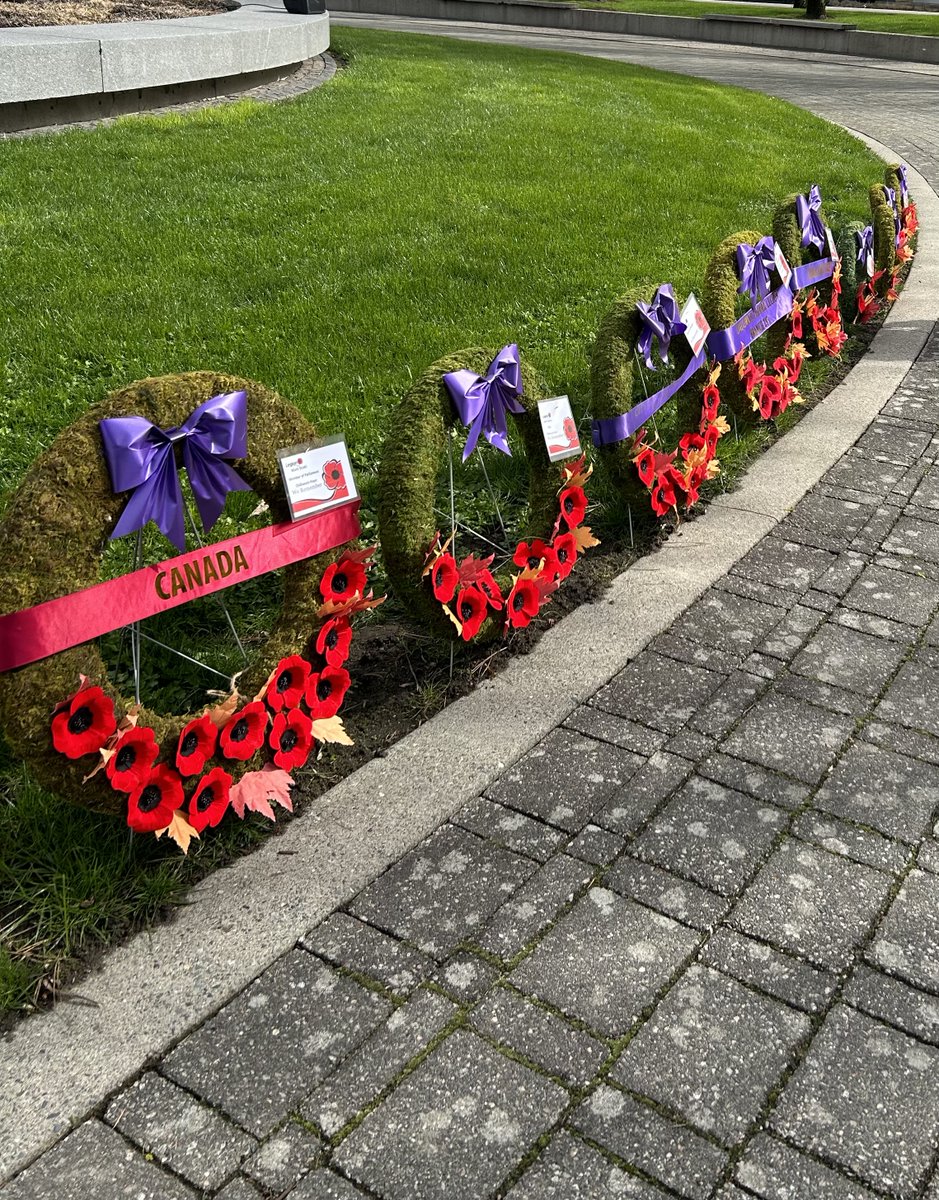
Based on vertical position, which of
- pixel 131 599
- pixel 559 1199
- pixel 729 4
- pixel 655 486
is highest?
pixel 729 4

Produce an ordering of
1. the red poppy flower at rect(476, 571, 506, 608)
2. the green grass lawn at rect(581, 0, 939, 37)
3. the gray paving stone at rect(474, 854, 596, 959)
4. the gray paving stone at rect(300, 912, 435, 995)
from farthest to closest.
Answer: the green grass lawn at rect(581, 0, 939, 37) < the red poppy flower at rect(476, 571, 506, 608) < the gray paving stone at rect(474, 854, 596, 959) < the gray paving stone at rect(300, 912, 435, 995)

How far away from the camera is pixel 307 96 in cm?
1202

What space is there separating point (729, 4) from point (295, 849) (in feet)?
110

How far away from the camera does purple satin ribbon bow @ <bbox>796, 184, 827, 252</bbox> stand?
6.47 metres

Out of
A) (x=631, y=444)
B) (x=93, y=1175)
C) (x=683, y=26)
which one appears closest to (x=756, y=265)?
(x=631, y=444)

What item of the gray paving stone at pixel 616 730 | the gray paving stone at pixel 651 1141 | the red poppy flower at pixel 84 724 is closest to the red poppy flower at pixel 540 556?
the gray paving stone at pixel 616 730

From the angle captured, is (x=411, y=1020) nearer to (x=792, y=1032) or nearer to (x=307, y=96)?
(x=792, y=1032)

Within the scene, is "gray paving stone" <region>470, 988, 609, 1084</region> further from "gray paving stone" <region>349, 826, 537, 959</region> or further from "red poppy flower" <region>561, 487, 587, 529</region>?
"red poppy flower" <region>561, 487, 587, 529</region>

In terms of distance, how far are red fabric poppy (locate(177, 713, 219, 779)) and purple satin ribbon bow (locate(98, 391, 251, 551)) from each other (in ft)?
1.51

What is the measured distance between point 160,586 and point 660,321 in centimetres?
260

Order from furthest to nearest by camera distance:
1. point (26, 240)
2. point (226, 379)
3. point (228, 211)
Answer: point (228, 211) < point (26, 240) < point (226, 379)

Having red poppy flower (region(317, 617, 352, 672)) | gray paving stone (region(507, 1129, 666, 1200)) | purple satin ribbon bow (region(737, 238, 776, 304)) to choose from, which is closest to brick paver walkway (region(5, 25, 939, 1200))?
gray paving stone (region(507, 1129, 666, 1200))

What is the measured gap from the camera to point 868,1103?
2289mm

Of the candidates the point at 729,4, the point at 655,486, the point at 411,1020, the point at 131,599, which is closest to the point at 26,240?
the point at 655,486
